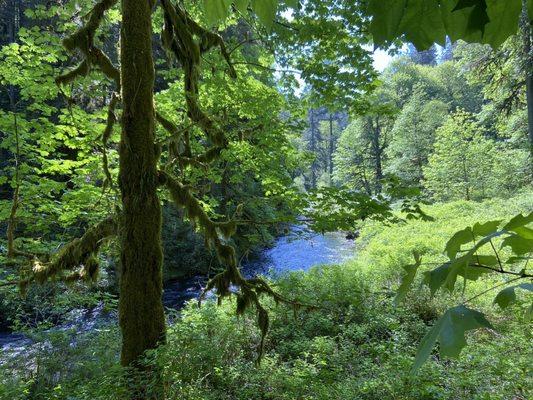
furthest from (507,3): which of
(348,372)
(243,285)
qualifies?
(348,372)

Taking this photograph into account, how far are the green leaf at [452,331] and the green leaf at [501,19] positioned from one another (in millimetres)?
382

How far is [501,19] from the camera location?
51 centimetres

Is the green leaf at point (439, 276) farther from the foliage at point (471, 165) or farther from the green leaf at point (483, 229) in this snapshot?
the foliage at point (471, 165)

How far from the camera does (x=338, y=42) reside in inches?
172

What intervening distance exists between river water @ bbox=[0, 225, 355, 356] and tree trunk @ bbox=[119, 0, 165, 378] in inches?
70.2

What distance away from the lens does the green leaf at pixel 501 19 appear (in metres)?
0.50

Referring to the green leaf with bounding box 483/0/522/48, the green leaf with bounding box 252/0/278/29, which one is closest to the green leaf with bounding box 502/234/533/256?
the green leaf with bounding box 483/0/522/48

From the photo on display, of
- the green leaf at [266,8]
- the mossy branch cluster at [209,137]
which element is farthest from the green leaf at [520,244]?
the mossy branch cluster at [209,137]

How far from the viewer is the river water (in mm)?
8453

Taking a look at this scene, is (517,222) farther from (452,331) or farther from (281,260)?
(281,260)

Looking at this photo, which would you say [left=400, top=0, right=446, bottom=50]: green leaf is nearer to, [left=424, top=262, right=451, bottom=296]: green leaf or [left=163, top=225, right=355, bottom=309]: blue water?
[left=424, top=262, right=451, bottom=296]: green leaf

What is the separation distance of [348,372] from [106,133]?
15.7 ft

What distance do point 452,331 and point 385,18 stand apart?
17.5 inches

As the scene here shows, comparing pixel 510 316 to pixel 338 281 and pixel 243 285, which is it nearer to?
pixel 338 281
